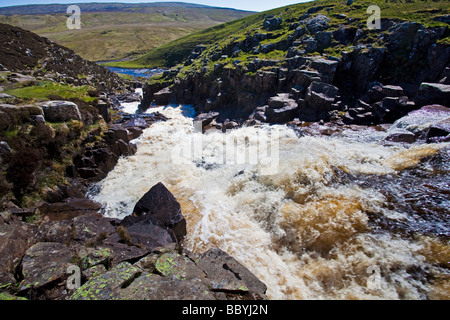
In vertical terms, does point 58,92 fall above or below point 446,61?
below

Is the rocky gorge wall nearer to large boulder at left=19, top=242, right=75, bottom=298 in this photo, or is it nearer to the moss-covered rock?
the moss-covered rock

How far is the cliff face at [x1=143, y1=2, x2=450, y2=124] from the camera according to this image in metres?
23.6

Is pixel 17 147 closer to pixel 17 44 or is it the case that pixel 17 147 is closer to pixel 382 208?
pixel 382 208

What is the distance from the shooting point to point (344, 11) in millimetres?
38281

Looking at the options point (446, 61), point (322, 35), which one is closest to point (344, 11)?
point (322, 35)

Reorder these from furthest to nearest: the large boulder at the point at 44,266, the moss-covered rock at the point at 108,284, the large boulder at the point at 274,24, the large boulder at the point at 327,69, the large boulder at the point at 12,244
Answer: the large boulder at the point at 274,24 < the large boulder at the point at 327,69 < the large boulder at the point at 12,244 < the large boulder at the point at 44,266 < the moss-covered rock at the point at 108,284

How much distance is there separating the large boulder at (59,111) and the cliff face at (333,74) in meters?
17.7

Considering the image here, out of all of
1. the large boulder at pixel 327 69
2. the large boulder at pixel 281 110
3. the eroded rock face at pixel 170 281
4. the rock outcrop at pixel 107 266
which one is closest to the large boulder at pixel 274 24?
the large boulder at pixel 327 69

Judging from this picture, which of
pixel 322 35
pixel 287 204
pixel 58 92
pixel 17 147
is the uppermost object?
pixel 322 35

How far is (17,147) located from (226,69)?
27.9m

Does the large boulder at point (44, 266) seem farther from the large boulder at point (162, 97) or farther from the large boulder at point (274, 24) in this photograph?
the large boulder at point (274, 24)

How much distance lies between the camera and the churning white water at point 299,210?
7895mm

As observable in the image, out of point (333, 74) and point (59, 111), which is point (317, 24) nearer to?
point (333, 74)

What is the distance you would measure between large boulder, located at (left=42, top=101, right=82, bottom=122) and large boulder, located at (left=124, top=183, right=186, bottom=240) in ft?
35.8
